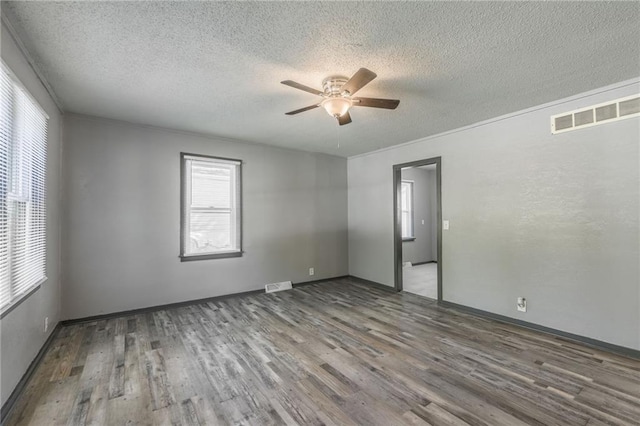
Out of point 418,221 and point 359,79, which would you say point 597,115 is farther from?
point 418,221

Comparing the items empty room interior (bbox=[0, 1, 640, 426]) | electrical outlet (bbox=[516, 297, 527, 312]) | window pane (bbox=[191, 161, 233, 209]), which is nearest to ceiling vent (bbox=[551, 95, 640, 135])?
empty room interior (bbox=[0, 1, 640, 426])

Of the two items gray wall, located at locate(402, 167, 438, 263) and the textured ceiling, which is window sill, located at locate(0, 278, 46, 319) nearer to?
the textured ceiling

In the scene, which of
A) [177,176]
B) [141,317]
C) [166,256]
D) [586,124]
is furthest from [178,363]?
[586,124]

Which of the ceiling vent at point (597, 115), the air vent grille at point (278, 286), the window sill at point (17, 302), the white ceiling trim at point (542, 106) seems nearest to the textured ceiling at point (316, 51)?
the white ceiling trim at point (542, 106)

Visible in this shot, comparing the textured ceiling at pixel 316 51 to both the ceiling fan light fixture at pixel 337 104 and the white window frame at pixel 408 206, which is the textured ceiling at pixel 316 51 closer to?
the ceiling fan light fixture at pixel 337 104

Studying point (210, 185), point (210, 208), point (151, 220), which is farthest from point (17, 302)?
point (210, 185)

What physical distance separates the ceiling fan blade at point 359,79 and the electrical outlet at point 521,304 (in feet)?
10.1

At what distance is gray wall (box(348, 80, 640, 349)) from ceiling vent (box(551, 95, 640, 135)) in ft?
0.19

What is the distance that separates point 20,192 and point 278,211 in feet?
10.8

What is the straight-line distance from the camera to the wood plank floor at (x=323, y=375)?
187 cm

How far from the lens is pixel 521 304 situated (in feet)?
10.9

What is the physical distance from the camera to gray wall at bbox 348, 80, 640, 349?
2.66m

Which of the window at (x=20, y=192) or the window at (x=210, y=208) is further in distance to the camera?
the window at (x=210, y=208)

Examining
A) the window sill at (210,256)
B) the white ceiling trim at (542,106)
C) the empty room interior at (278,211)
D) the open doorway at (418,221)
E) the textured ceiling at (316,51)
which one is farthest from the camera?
the open doorway at (418,221)
